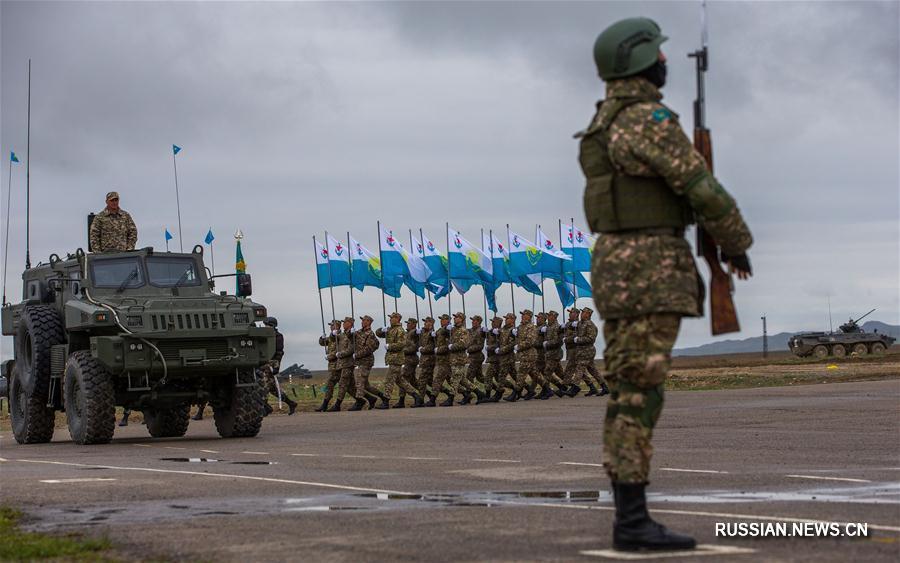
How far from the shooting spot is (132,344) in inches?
688

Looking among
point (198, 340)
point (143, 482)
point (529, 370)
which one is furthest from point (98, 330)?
point (529, 370)

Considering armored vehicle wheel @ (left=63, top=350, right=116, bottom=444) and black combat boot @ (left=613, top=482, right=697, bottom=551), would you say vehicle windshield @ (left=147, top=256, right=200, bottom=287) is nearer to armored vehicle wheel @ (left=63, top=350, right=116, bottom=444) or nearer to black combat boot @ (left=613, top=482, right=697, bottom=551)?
armored vehicle wheel @ (left=63, top=350, right=116, bottom=444)

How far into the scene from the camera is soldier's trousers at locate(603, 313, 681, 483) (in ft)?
20.7

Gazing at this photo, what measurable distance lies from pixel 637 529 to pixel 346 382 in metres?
24.8

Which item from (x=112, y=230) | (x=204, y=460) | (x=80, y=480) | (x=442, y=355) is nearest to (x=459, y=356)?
(x=442, y=355)

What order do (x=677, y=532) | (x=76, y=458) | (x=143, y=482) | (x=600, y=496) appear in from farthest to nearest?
(x=76, y=458), (x=143, y=482), (x=600, y=496), (x=677, y=532)

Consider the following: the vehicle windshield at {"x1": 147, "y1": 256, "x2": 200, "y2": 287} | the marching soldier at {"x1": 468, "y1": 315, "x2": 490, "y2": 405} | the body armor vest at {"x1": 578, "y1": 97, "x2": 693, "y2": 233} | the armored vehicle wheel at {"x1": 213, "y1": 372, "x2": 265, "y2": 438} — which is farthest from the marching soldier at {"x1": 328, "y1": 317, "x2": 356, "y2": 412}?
the body armor vest at {"x1": 578, "y1": 97, "x2": 693, "y2": 233}

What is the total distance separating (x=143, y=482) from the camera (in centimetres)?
1074

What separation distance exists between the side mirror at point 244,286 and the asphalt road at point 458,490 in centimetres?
214

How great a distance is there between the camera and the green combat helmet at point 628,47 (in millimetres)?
6531

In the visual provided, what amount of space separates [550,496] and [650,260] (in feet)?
8.73

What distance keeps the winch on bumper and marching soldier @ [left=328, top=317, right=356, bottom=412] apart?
12296 millimetres

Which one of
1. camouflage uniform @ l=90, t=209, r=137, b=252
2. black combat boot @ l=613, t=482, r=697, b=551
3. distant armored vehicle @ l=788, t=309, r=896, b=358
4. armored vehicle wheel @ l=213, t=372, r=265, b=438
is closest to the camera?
black combat boot @ l=613, t=482, r=697, b=551

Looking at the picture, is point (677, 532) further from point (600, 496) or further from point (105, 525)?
point (105, 525)
